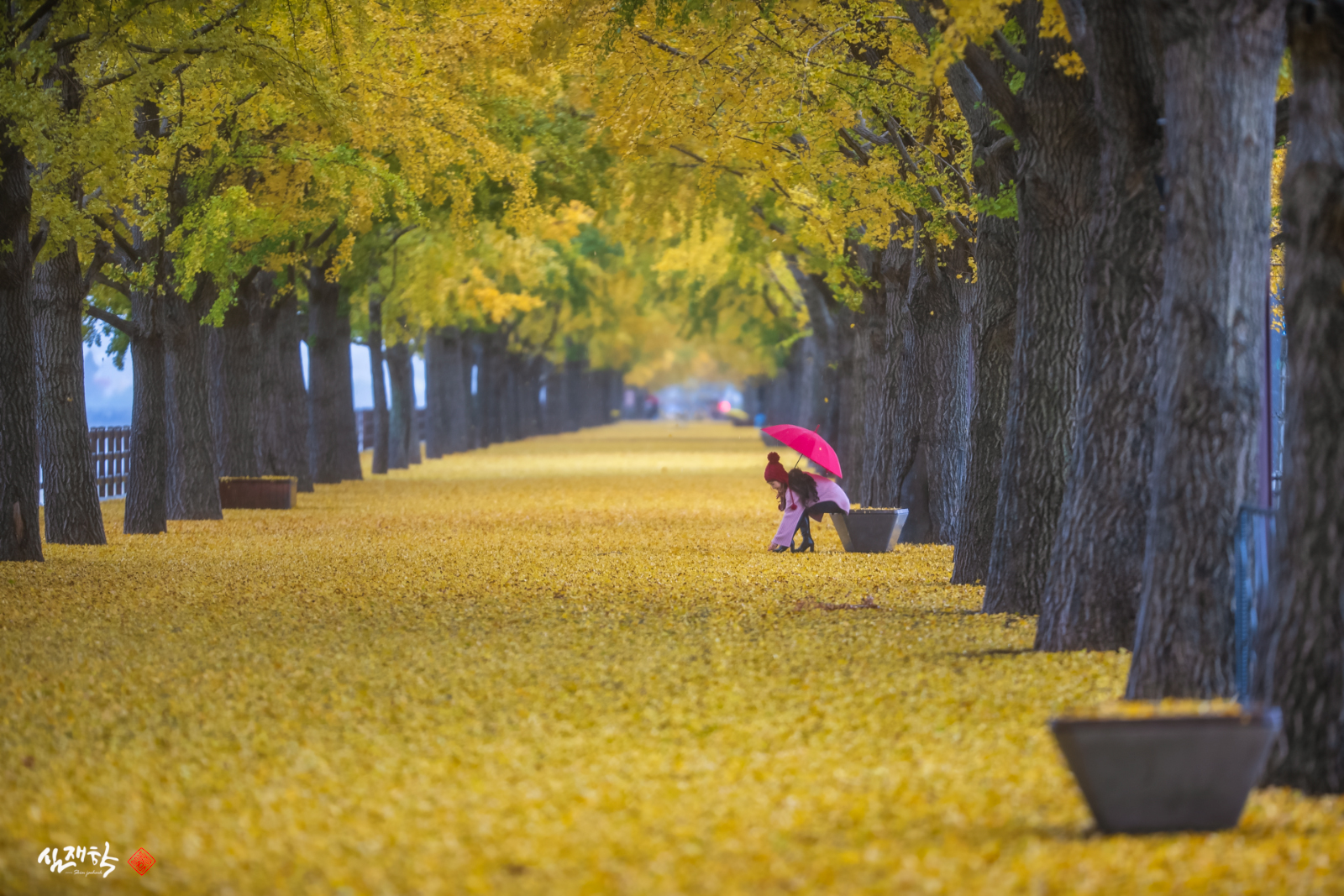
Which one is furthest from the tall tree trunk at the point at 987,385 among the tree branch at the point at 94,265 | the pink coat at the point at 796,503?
the tree branch at the point at 94,265

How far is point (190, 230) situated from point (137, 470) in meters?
3.13

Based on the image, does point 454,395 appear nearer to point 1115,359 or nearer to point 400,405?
point 400,405

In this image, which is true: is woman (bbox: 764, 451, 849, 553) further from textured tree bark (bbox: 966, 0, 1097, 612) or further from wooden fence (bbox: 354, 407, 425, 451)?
wooden fence (bbox: 354, 407, 425, 451)

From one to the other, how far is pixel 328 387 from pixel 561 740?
2332 cm

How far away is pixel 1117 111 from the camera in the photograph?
7.89 m

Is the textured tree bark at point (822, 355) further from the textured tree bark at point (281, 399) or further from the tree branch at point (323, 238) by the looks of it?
the textured tree bark at point (281, 399)

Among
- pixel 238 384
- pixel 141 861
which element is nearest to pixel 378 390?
pixel 238 384

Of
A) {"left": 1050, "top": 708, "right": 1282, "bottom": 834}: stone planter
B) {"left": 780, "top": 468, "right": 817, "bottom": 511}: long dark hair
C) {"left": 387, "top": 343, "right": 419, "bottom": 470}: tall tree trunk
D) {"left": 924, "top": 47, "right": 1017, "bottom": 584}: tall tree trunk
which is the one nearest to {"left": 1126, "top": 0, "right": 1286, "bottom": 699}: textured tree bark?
{"left": 1050, "top": 708, "right": 1282, "bottom": 834}: stone planter

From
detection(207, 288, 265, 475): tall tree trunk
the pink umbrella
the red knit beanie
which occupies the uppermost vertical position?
detection(207, 288, 265, 475): tall tree trunk

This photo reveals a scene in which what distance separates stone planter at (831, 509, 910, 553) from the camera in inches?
629

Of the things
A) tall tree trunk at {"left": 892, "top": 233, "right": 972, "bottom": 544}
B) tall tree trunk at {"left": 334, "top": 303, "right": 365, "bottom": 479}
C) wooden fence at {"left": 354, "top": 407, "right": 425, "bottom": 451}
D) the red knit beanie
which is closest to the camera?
the red knit beanie

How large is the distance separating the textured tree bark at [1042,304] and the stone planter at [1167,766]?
198 inches

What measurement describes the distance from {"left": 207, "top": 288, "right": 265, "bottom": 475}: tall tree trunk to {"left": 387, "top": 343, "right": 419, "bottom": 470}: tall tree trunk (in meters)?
11.2

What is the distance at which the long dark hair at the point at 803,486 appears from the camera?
1599cm
